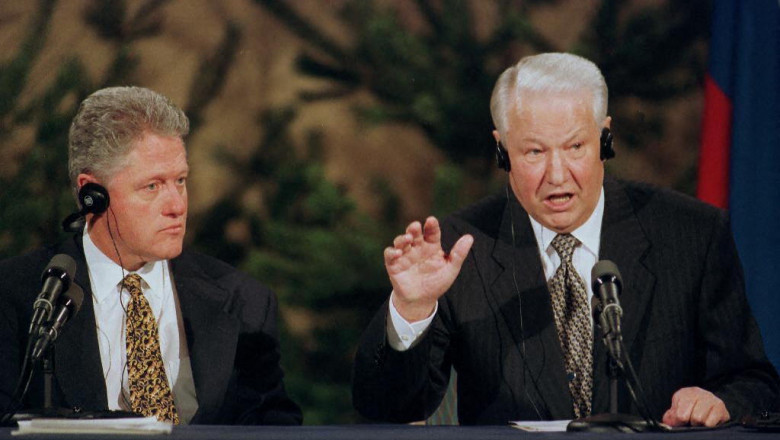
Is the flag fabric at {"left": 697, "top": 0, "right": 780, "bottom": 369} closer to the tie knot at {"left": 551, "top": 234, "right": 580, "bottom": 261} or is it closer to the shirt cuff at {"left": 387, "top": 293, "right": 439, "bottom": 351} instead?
the tie knot at {"left": 551, "top": 234, "right": 580, "bottom": 261}

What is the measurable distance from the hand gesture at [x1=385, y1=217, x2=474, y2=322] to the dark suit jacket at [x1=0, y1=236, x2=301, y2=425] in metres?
0.62

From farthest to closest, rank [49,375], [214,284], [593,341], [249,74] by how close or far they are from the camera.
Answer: [249,74] < [214,284] < [593,341] < [49,375]

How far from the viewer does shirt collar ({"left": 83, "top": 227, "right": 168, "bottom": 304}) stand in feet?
9.06

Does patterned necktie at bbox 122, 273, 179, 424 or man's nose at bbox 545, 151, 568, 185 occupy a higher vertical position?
man's nose at bbox 545, 151, 568, 185

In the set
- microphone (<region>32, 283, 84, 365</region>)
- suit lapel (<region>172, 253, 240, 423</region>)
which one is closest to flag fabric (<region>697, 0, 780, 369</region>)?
suit lapel (<region>172, 253, 240, 423</region>)

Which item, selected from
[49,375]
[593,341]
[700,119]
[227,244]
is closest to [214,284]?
[49,375]

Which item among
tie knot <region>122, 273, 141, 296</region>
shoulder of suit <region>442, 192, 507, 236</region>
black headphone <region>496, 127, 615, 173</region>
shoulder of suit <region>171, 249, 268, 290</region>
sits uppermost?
black headphone <region>496, 127, 615, 173</region>

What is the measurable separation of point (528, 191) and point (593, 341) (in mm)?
434

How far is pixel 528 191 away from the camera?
9.00ft

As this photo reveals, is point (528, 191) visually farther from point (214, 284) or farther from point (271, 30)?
point (271, 30)

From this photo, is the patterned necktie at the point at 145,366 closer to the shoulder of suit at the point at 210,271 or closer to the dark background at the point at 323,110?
the shoulder of suit at the point at 210,271

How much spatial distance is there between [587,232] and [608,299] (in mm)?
719

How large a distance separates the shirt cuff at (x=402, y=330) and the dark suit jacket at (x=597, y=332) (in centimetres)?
6

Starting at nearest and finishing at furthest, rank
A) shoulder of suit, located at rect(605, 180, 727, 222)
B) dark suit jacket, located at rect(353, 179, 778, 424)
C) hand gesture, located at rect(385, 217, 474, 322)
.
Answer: hand gesture, located at rect(385, 217, 474, 322) → dark suit jacket, located at rect(353, 179, 778, 424) → shoulder of suit, located at rect(605, 180, 727, 222)
